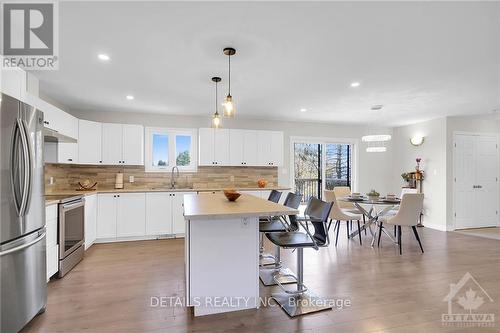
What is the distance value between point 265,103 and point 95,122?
3.12 meters

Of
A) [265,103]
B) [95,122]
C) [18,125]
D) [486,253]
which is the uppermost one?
[265,103]

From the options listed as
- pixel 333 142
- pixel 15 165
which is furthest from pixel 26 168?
pixel 333 142

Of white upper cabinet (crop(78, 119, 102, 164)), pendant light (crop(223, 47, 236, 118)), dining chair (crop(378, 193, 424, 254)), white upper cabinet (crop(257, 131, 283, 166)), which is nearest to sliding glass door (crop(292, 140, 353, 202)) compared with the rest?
white upper cabinet (crop(257, 131, 283, 166))

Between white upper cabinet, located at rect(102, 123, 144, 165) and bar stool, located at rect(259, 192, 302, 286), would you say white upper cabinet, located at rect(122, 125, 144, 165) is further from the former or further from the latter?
bar stool, located at rect(259, 192, 302, 286)

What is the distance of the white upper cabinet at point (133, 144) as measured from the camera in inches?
198

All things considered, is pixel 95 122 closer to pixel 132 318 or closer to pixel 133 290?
pixel 133 290

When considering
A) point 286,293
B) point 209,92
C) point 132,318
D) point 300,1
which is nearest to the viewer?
point 300,1

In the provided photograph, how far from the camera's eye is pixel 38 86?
12.0 feet

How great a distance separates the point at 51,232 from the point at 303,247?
2.78 meters

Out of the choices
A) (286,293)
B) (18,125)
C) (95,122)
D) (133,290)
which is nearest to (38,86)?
(95,122)

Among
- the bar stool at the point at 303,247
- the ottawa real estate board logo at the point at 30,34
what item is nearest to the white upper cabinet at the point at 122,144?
the ottawa real estate board logo at the point at 30,34

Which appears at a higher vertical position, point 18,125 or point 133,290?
point 18,125

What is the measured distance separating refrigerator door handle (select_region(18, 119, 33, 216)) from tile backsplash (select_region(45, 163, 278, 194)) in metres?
2.50

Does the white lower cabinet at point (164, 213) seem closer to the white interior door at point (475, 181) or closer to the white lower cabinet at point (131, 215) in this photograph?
the white lower cabinet at point (131, 215)
